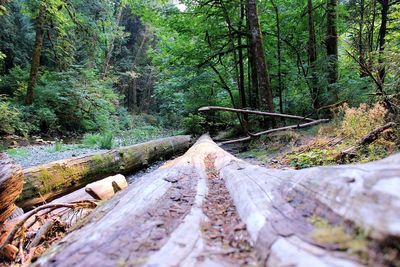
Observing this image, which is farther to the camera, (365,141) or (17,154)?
(17,154)

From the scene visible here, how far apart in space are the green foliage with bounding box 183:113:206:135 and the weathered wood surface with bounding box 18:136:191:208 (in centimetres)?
434

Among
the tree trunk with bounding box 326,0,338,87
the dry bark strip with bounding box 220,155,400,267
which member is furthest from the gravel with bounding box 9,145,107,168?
the tree trunk with bounding box 326,0,338,87

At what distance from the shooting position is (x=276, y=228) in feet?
4.14

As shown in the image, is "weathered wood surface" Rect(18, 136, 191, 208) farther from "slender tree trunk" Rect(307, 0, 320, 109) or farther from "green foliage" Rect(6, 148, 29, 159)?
"slender tree trunk" Rect(307, 0, 320, 109)

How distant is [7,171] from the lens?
9.18 ft

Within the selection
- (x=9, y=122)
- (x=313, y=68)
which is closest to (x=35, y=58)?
(x=9, y=122)

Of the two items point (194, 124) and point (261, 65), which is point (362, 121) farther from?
point (194, 124)

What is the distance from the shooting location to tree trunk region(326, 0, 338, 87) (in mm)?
8617

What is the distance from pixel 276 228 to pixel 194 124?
11.3 meters

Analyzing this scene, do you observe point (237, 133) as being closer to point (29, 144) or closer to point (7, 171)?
point (29, 144)

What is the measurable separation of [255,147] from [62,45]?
44.0 ft

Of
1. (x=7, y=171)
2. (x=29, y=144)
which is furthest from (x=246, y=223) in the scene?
(x=29, y=144)

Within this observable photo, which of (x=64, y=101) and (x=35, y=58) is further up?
(x=35, y=58)

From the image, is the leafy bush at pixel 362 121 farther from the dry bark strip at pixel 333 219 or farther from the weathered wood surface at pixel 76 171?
the weathered wood surface at pixel 76 171
